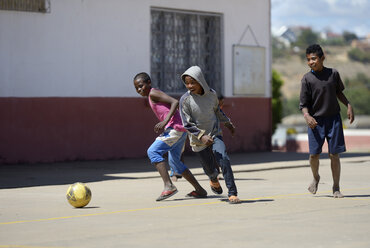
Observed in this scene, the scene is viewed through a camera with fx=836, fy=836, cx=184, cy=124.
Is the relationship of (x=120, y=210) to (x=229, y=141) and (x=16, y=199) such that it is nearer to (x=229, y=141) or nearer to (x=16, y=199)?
(x=16, y=199)

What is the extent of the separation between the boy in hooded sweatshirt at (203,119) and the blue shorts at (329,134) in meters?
1.16

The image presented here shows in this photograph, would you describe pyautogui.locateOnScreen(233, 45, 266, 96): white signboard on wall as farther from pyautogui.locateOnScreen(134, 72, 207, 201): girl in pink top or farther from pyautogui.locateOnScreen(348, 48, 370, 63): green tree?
pyautogui.locateOnScreen(348, 48, 370, 63): green tree

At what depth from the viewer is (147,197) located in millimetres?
11461

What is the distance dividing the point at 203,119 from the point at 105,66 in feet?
33.3

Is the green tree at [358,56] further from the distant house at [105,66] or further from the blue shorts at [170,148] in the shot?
the blue shorts at [170,148]

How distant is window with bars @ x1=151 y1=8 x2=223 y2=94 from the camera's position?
71.2 ft

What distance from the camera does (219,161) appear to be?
10.4 meters

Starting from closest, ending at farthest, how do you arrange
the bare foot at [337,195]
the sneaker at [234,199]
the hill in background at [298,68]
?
the sneaker at [234,199], the bare foot at [337,195], the hill in background at [298,68]

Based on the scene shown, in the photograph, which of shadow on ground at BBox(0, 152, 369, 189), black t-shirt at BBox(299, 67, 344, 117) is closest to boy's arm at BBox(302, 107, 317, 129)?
black t-shirt at BBox(299, 67, 344, 117)

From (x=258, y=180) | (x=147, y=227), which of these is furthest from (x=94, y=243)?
(x=258, y=180)

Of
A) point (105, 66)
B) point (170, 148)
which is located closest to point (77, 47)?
point (105, 66)

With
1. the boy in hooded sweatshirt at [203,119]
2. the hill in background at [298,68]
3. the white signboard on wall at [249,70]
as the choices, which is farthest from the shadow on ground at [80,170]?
the hill in background at [298,68]

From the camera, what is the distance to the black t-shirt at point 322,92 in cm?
1087

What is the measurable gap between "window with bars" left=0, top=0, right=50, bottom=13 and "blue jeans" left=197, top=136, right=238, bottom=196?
9277mm
